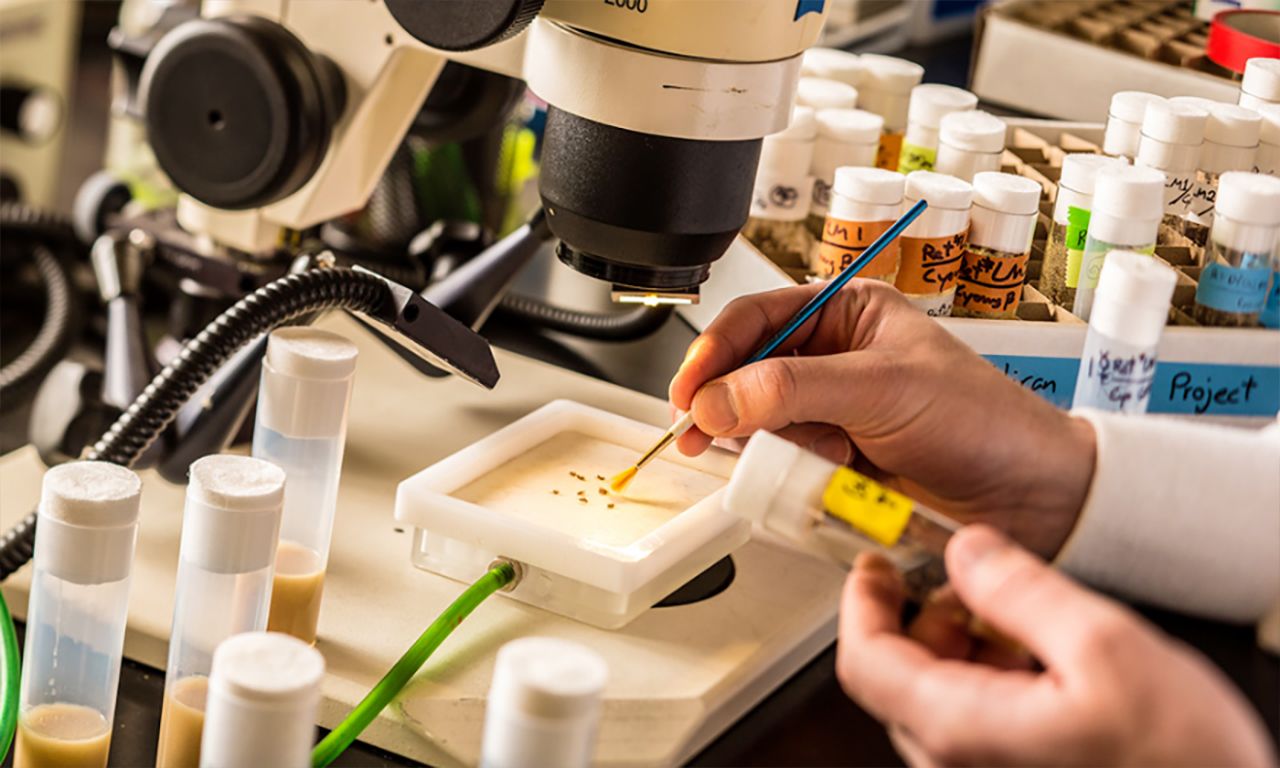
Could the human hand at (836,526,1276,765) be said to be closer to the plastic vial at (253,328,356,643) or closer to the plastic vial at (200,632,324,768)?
the plastic vial at (200,632,324,768)

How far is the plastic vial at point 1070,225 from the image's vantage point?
1.10 m

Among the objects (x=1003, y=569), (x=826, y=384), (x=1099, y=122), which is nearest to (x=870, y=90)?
(x=1099, y=122)

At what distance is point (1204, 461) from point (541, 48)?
465 mm

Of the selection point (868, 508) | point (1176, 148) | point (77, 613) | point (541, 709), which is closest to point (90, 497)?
point (77, 613)

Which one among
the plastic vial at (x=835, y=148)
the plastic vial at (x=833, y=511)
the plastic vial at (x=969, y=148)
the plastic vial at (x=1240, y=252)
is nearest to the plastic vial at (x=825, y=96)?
the plastic vial at (x=835, y=148)

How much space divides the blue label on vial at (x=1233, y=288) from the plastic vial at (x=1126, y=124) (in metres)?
0.14

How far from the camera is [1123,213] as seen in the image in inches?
40.8

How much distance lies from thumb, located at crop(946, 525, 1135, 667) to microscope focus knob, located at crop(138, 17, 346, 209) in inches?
25.0

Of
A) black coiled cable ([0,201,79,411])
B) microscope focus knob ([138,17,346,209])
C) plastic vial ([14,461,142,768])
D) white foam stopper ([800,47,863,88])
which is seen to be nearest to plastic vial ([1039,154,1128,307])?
white foam stopper ([800,47,863,88])

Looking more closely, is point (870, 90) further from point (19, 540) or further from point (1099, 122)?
point (19, 540)

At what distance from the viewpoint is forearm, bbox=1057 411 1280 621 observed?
0.84 metres

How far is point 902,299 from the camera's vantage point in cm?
98

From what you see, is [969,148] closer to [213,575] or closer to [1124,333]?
[1124,333]

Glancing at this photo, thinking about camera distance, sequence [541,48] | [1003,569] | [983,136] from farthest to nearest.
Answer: [983,136], [541,48], [1003,569]
